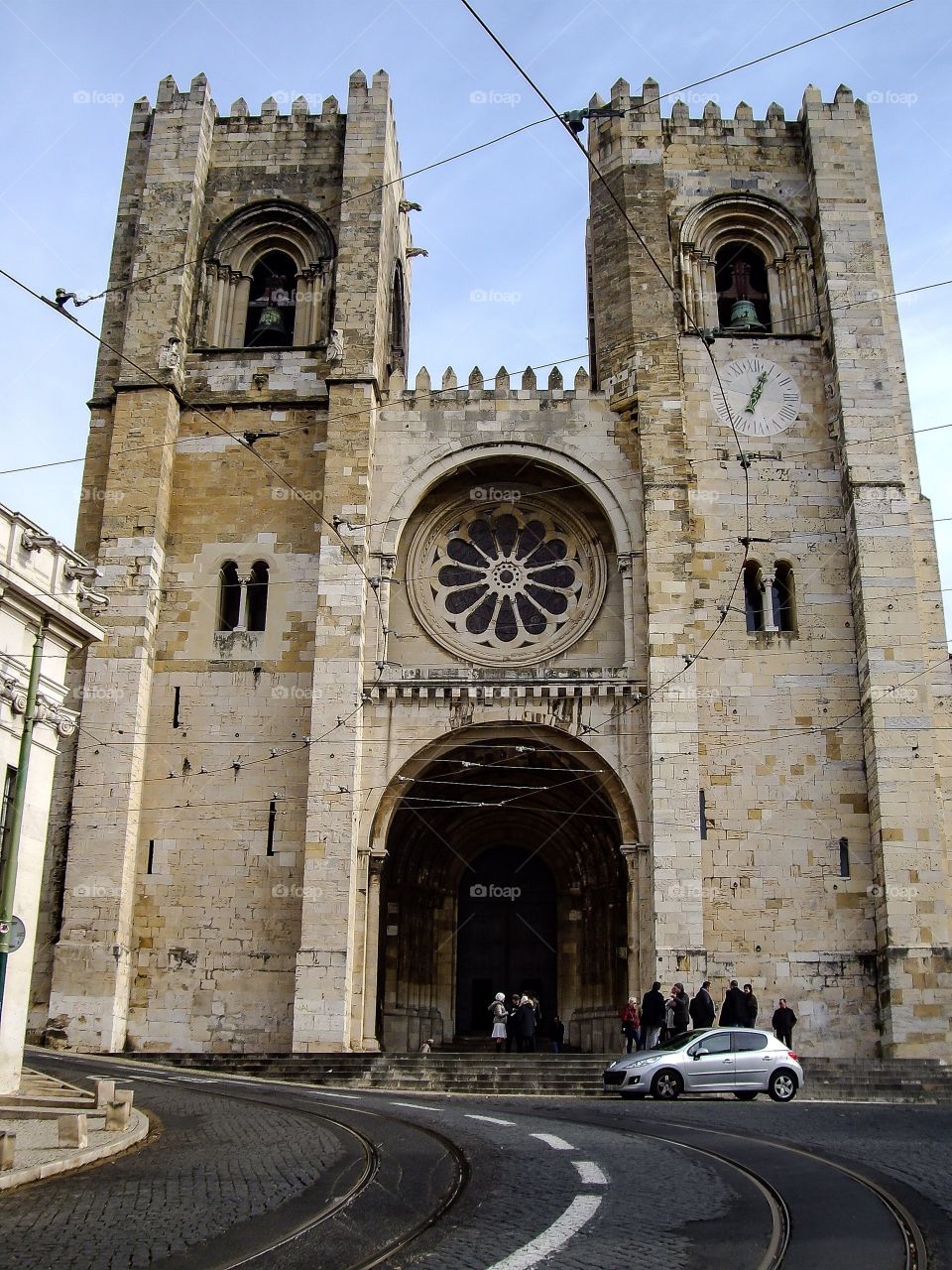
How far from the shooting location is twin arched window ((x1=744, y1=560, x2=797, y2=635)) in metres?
23.7

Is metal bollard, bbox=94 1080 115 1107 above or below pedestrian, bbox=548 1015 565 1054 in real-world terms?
below

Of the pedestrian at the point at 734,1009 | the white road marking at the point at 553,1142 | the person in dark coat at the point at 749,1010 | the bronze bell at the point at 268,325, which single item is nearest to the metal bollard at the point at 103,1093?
the white road marking at the point at 553,1142

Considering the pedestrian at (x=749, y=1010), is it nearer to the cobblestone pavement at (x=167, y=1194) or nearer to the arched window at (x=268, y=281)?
the cobblestone pavement at (x=167, y=1194)

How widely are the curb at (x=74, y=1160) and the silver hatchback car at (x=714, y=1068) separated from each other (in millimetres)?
6436

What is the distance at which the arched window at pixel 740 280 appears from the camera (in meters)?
27.2

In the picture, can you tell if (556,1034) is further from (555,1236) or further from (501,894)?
(555,1236)

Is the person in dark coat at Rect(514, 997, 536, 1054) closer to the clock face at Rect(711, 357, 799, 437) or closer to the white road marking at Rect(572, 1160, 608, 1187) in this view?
the clock face at Rect(711, 357, 799, 437)

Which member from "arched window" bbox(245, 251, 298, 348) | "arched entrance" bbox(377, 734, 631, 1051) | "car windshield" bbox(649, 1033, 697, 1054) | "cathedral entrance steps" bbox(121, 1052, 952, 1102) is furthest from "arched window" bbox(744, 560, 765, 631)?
"arched window" bbox(245, 251, 298, 348)

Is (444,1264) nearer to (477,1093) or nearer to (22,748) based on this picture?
(22,748)

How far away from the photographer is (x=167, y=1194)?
307 inches

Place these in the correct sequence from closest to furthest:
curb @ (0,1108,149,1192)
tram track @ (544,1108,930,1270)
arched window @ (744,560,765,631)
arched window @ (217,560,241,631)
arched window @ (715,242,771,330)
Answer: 1. tram track @ (544,1108,930,1270)
2. curb @ (0,1108,149,1192)
3. arched window @ (744,560,765,631)
4. arched window @ (217,560,241,631)
5. arched window @ (715,242,771,330)

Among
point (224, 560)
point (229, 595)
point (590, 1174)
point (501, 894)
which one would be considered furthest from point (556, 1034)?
point (590, 1174)

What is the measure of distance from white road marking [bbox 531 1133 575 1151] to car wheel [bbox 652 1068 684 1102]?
17.3ft

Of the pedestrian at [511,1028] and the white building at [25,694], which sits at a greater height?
the white building at [25,694]
